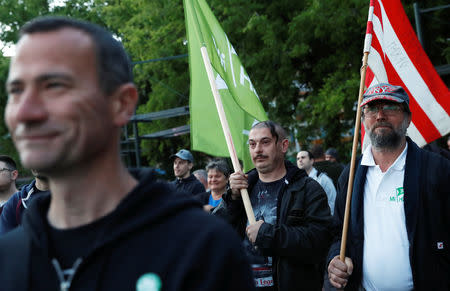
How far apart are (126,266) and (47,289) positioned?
24cm

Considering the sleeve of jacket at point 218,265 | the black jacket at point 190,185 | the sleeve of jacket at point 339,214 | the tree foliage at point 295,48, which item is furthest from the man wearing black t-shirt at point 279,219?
the tree foliage at point 295,48

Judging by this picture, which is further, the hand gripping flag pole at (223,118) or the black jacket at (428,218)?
the hand gripping flag pole at (223,118)

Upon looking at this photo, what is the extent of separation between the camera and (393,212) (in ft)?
11.7

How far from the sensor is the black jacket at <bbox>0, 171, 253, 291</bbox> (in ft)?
4.76

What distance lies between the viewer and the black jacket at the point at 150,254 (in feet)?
4.76

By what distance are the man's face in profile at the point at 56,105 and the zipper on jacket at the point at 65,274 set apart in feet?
0.85

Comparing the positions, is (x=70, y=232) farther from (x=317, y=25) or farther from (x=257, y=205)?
(x=317, y=25)

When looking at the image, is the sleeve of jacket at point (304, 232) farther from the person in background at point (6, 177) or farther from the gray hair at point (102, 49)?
the person in background at point (6, 177)

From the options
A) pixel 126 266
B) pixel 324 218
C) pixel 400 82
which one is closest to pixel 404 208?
pixel 324 218

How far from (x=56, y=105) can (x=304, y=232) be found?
2.90 metres

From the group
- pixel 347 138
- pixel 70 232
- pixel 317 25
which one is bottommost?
pixel 347 138

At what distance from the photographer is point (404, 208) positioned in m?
3.49

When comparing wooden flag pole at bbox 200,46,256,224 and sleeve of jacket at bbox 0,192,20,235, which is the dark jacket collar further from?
sleeve of jacket at bbox 0,192,20,235

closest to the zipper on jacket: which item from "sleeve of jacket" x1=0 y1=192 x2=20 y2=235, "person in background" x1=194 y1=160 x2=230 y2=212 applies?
"sleeve of jacket" x1=0 y1=192 x2=20 y2=235
